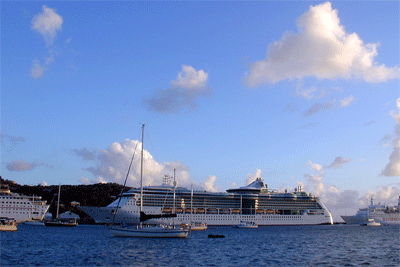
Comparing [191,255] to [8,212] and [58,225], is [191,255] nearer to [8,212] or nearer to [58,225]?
[58,225]

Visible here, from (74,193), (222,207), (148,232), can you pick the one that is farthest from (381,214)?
(148,232)

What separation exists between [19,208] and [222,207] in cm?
4863

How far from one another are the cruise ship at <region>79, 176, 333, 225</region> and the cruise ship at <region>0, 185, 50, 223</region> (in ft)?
41.1

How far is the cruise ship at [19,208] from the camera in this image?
96069 millimetres

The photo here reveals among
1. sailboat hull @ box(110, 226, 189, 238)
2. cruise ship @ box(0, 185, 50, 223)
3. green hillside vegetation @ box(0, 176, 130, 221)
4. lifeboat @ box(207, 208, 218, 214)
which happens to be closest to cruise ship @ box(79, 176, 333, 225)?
lifeboat @ box(207, 208, 218, 214)

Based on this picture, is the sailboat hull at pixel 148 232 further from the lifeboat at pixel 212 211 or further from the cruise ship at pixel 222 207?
the lifeboat at pixel 212 211

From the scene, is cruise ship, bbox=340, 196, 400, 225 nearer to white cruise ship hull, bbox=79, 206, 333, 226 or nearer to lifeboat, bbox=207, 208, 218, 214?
white cruise ship hull, bbox=79, 206, 333, 226

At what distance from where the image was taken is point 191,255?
34844 millimetres

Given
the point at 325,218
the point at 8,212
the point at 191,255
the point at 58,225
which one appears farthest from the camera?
the point at 325,218

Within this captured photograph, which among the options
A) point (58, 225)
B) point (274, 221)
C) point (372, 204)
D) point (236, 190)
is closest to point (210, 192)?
point (236, 190)

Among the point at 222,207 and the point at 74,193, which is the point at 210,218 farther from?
the point at 74,193

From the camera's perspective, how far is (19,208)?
97938 mm

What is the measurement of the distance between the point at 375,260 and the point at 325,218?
277 feet

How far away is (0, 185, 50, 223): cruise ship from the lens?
315 ft
